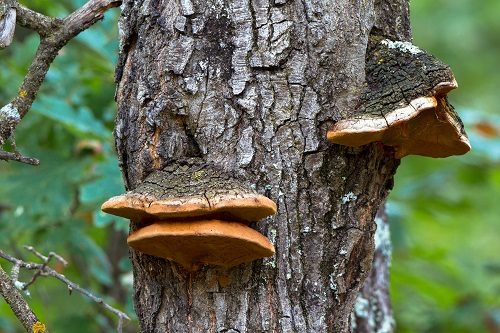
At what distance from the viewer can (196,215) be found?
1789mm

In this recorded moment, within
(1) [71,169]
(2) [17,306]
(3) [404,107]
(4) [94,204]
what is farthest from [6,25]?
(4) [94,204]

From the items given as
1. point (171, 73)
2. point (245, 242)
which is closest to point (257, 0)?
point (171, 73)

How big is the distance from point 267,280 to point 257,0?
2.71ft

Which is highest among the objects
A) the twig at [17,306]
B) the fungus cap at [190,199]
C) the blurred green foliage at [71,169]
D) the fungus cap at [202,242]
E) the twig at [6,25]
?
the blurred green foliage at [71,169]

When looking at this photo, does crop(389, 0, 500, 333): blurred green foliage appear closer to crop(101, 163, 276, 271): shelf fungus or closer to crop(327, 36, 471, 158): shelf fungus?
crop(327, 36, 471, 158): shelf fungus

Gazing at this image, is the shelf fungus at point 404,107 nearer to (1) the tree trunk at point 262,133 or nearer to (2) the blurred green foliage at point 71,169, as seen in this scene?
(1) the tree trunk at point 262,133

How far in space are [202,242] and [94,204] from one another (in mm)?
2610

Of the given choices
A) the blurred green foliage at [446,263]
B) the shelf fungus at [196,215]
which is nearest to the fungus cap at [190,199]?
the shelf fungus at [196,215]

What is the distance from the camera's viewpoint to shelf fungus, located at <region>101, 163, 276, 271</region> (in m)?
1.76

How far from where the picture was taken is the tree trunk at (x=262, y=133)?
2020 mm

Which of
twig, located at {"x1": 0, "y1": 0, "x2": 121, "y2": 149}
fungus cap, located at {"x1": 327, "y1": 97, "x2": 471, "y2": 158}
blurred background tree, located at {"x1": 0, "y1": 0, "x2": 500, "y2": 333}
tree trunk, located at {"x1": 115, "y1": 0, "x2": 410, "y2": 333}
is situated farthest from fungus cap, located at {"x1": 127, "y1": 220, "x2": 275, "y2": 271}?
blurred background tree, located at {"x1": 0, "y1": 0, "x2": 500, "y2": 333}

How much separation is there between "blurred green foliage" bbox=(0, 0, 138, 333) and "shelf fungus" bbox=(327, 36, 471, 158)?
1771 millimetres

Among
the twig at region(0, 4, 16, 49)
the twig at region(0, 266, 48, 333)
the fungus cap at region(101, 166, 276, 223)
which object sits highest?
the twig at region(0, 4, 16, 49)

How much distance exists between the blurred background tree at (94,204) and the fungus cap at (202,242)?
1545 millimetres
